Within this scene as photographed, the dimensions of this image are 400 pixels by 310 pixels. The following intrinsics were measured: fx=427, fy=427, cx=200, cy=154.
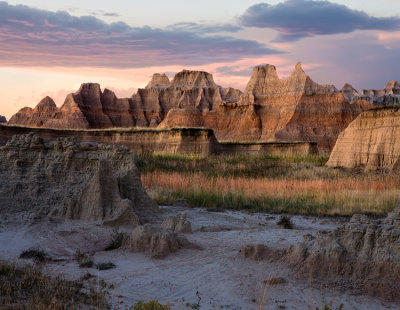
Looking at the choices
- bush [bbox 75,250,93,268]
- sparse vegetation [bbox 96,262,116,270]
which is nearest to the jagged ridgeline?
bush [bbox 75,250,93,268]

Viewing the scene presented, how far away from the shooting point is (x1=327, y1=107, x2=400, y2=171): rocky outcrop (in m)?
23.8

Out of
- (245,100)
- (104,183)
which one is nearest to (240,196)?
(104,183)

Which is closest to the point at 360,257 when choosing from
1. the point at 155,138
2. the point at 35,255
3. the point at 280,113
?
the point at 35,255

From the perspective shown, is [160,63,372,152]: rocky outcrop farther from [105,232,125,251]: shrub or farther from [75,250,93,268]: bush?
[75,250,93,268]: bush

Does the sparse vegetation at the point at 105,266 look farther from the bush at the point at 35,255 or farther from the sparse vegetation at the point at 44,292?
the bush at the point at 35,255

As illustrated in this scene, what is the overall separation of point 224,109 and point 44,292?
77.8m

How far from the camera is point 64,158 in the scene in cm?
995

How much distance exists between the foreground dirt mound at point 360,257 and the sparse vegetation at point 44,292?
116 inches

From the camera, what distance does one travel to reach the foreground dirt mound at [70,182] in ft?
29.9

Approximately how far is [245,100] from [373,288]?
76334 mm

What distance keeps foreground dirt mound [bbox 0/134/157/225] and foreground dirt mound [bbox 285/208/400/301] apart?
13.7 feet

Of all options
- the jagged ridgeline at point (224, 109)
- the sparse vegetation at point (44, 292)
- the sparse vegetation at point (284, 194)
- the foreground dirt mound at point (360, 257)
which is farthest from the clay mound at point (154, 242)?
the jagged ridgeline at point (224, 109)

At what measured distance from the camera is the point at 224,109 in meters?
81.8

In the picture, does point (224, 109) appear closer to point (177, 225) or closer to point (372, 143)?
point (372, 143)
